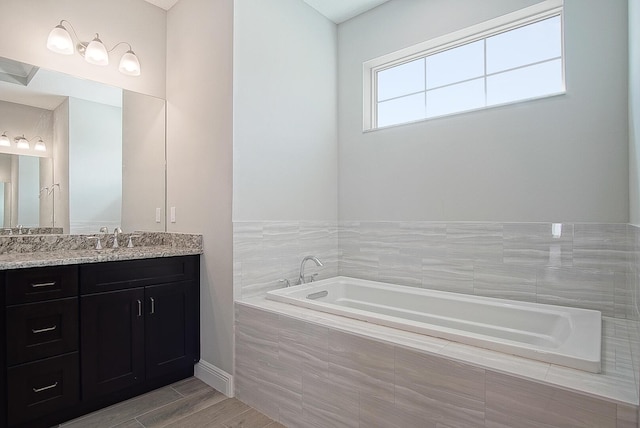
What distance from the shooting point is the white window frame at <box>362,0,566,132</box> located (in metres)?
2.20

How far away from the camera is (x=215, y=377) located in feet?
7.79

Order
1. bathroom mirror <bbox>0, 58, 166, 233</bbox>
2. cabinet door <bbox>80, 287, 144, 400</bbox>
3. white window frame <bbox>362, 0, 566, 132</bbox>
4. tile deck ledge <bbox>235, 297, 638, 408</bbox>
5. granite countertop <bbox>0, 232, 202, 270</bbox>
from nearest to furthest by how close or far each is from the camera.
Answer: tile deck ledge <bbox>235, 297, 638, 408</bbox>, granite countertop <bbox>0, 232, 202, 270</bbox>, cabinet door <bbox>80, 287, 144, 400</bbox>, white window frame <bbox>362, 0, 566, 132</bbox>, bathroom mirror <bbox>0, 58, 166, 233</bbox>

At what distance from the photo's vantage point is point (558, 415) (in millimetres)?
1128

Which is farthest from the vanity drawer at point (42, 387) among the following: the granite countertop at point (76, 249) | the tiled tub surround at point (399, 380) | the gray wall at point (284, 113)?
the gray wall at point (284, 113)

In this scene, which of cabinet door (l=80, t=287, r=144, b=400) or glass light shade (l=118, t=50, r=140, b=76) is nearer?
cabinet door (l=80, t=287, r=144, b=400)

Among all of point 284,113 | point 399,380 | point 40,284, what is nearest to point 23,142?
point 40,284

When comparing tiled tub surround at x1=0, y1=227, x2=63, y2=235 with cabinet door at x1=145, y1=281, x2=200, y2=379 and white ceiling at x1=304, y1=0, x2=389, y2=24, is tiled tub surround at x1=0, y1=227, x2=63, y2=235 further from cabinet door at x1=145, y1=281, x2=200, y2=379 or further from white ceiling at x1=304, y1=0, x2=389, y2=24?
white ceiling at x1=304, y1=0, x2=389, y2=24

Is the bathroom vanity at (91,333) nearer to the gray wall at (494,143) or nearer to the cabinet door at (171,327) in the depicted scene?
the cabinet door at (171,327)

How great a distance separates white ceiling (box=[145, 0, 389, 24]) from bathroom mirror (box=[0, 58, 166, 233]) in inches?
29.8

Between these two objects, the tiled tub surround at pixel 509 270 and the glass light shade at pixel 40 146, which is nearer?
the tiled tub surround at pixel 509 270

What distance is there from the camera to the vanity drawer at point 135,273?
79.7 inches

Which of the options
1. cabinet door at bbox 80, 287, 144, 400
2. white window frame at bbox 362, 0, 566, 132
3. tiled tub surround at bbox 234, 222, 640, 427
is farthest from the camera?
white window frame at bbox 362, 0, 566, 132

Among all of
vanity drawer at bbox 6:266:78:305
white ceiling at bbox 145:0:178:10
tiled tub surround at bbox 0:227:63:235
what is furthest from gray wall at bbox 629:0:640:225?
tiled tub surround at bbox 0:227:63:235

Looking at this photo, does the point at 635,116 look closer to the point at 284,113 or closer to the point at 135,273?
the point at 284,113
